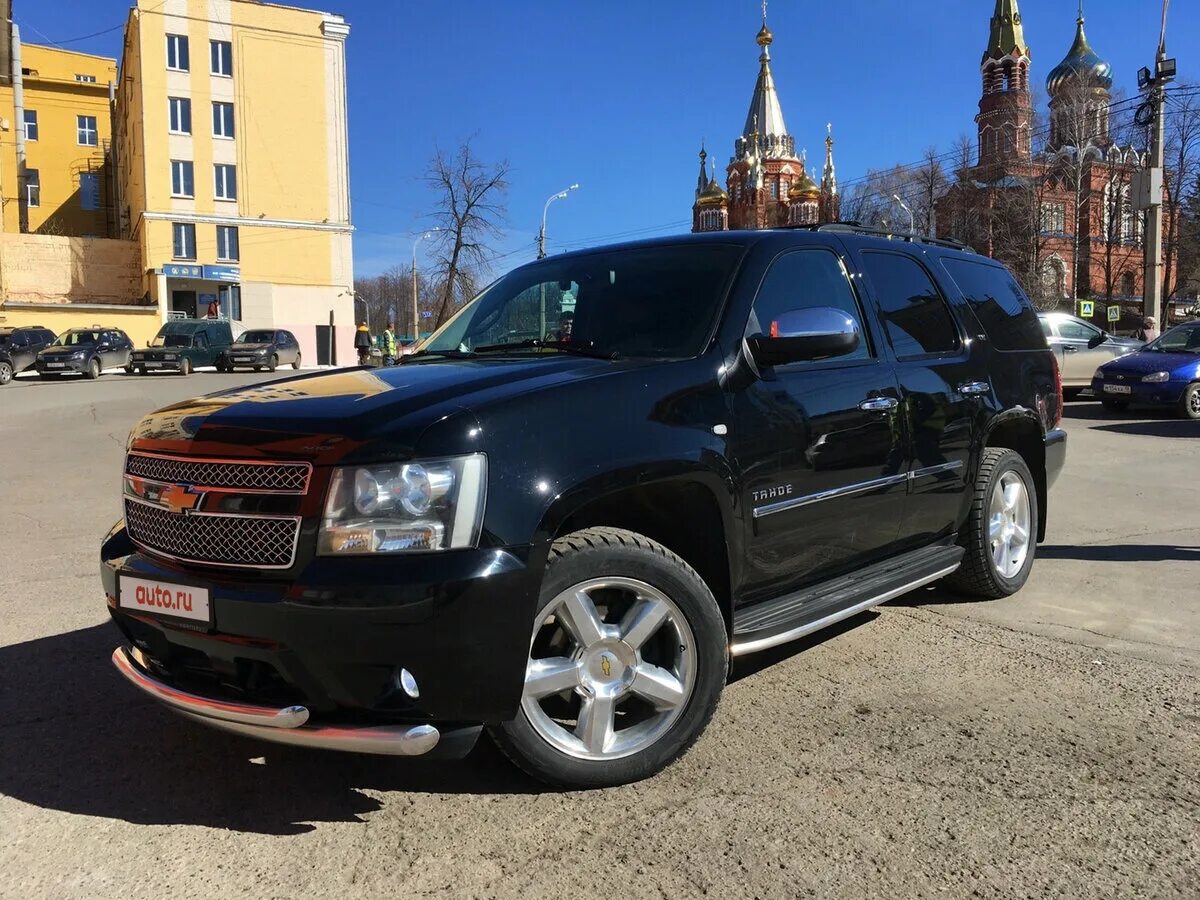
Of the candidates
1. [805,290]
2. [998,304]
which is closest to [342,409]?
[805,290]

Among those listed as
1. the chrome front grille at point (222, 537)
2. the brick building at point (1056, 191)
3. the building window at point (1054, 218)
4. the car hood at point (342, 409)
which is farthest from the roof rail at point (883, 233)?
the building window at point (1054, 218)

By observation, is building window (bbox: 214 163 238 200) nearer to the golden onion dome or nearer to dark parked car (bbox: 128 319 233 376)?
dark parked car (bbox: 128 319 233 376)

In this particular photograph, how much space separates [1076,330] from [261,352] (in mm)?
27218

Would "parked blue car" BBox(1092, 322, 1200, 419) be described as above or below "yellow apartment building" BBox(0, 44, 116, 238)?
below

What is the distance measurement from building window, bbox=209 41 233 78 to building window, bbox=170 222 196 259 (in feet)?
25.7

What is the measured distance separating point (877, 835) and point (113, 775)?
2.46m

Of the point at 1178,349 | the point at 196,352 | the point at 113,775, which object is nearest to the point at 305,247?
the point at 196,352

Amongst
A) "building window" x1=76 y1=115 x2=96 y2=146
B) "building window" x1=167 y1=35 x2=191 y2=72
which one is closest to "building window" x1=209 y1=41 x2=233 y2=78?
"building window" x1=167 y1=35 x2=191 y2=72

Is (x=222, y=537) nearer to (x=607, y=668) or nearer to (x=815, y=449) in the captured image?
(x=607, y=668)

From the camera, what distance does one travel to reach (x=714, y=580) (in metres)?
3.21

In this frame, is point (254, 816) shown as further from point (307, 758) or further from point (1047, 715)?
point (1047, 715)

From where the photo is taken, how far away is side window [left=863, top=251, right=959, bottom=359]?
166 inches

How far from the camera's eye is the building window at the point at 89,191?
5969cm

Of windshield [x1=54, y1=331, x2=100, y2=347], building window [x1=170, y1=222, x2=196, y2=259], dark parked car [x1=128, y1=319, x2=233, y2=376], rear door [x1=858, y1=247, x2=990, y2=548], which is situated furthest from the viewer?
building window [x1=170, y1=222, x2=196, y2=259]
